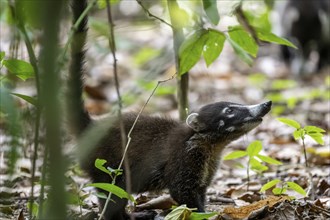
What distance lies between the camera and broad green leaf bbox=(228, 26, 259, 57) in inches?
161

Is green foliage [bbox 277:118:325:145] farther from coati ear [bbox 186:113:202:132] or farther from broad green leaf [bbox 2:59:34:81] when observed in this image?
broad green leaf [bbox 2:59:34:81]

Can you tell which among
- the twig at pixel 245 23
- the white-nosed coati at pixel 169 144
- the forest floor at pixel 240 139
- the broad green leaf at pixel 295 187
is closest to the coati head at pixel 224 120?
the white-nosed coati at pixel 169 144

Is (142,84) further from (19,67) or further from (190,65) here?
(19,67)

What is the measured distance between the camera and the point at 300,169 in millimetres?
5605

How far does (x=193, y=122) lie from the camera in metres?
4.61

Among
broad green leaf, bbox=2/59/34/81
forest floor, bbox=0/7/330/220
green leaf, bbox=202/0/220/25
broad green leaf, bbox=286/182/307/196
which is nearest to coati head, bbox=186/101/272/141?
forest floor, bbox=0/7/330/220

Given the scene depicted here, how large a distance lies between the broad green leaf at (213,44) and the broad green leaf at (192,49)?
4cm

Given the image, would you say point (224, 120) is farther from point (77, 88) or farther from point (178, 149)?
point (77, 88)

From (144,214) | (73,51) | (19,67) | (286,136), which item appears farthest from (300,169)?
(19,67)

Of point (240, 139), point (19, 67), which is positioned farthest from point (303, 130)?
point (240, 139)

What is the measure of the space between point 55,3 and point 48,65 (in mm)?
219

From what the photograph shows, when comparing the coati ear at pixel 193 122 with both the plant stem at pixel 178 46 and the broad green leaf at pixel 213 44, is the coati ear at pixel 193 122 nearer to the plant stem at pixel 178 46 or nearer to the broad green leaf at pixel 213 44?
the plant stem at pixel 178 46

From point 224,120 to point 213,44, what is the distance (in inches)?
31.4

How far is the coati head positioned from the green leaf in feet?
3.41
